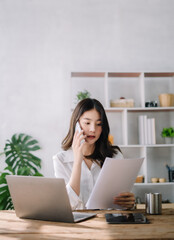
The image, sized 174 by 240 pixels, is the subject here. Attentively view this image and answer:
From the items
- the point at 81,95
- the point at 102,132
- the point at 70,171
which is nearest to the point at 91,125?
the point at 102,132

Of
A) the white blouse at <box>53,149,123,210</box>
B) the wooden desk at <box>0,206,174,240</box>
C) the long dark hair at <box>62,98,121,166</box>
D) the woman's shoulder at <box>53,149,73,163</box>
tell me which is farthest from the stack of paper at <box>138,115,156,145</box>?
the wooden desk at <box>0,206,174,240</box>

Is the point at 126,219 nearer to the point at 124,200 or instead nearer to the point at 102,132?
the point at 124,200

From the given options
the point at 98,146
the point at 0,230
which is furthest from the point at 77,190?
the point at 0,230

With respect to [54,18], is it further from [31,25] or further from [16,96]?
[16,96]

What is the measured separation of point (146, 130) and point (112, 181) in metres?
1.89

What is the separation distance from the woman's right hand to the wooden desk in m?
0.62

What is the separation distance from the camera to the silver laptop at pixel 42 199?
3.80 feet

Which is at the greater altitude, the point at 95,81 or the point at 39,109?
the point at 95,81

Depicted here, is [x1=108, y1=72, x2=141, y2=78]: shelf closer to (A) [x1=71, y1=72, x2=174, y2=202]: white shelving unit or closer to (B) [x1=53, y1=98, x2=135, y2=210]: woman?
(A) [x1=71, y1=72, x2=174, y2=202]: white shelving unit

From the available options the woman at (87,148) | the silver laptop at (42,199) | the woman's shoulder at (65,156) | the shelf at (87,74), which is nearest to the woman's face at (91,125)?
the woman at (87,148)

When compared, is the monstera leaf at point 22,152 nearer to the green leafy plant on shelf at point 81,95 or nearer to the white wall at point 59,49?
the white wall at point 59,49

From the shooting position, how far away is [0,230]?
3.44 ft

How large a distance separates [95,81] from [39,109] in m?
0.78

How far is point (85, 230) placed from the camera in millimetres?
1028
